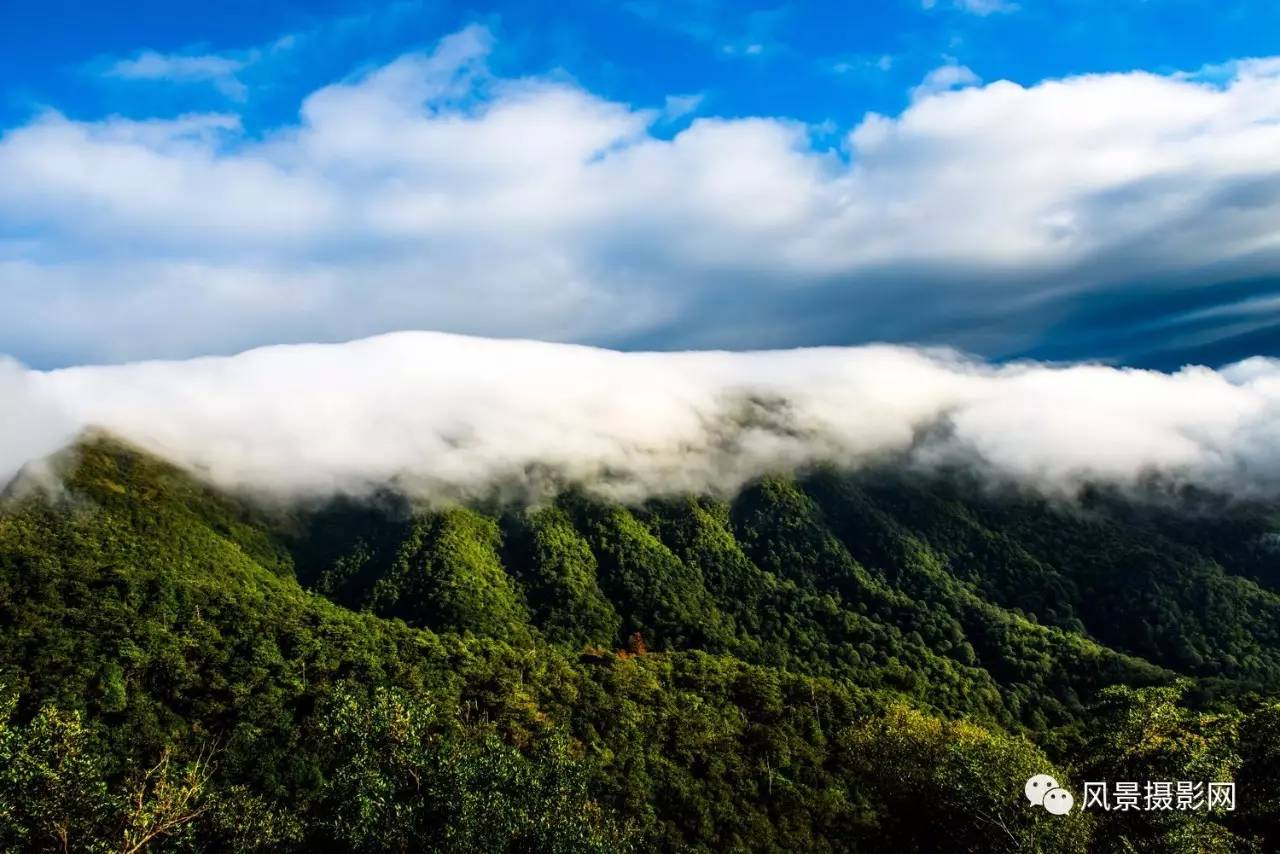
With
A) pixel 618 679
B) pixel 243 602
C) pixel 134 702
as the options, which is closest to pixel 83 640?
pixel 134 702

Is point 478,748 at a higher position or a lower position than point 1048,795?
higher

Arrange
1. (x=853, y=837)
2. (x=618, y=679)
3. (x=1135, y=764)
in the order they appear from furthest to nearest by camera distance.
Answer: (x=618, y=679) < (x=853, y=837) < (x=1135, y=764)

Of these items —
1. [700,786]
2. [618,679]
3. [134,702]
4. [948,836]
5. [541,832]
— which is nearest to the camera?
[541,832]

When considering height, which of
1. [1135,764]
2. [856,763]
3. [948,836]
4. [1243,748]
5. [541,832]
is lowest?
[856,763]

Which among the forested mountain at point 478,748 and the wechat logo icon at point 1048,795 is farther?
the wechat logo icon at point 1048,795

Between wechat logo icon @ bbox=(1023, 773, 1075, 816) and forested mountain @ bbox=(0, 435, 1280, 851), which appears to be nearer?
forested mountain @ bbox=(0, 435, 1280, 851)

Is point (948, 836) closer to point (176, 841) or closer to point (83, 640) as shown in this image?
point (176, 841)

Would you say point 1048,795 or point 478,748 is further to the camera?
point 478,748

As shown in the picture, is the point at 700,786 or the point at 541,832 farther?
the point at 700,786
